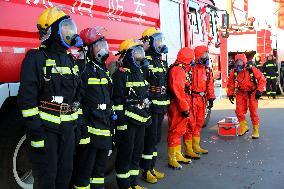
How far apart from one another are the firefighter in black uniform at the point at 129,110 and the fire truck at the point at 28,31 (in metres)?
0.54

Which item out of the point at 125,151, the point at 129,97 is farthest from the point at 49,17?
the point at 125,151

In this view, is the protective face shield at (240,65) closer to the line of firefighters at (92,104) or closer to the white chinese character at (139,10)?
the line of firefighters at (92,104)

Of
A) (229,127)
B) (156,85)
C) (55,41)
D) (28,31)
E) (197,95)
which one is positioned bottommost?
(229,127)

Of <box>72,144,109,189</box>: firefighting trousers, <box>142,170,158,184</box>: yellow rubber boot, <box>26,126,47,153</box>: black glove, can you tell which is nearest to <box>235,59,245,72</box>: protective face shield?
<box>142,170,158,184</box>: yellow rubber boot

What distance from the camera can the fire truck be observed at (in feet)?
11.5

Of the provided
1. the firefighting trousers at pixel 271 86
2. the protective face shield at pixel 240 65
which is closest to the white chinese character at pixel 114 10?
the protective face shield at pixel 240 65

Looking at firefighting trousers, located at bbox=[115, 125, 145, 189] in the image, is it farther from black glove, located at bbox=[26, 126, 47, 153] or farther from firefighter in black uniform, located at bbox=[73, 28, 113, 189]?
black glove, located at bbox=[26, 126, 47, 153]

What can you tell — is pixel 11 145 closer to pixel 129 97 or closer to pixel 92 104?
pixel 92 104

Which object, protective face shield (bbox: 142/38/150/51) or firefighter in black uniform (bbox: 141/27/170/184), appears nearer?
firefighter in black uniform (bbox: 141/27/170/184)

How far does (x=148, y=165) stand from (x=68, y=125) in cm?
185

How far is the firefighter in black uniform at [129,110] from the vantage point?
Answer: 4.22 meters

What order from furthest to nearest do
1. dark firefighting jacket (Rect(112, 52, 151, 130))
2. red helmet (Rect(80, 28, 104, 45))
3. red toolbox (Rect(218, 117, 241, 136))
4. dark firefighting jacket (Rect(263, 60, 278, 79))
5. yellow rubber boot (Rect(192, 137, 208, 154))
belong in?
1. dark firefighting jacket (Rect(263, 60, 278, 79))
2. red toolbox (Rect(218, 117, 241, 136))
3. yellow rubber boot (Rect(192, 137, 208, 154))
4. dark firefighting jacket (Rect(112, 52, 151, 130))
5. red helmet (Rect(80, 28, 104, 45))

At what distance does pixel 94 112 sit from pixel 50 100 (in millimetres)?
597

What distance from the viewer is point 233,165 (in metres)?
5.61
